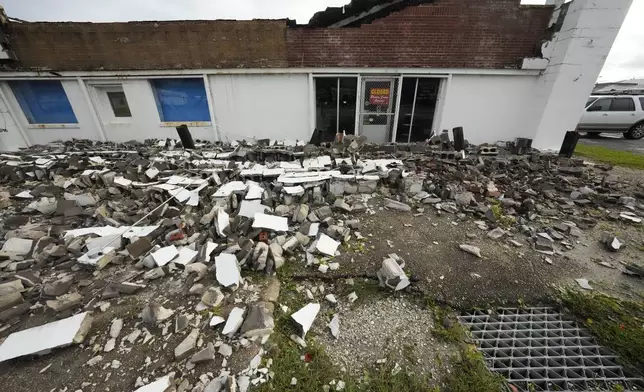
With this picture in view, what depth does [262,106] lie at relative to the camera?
780 centimetres

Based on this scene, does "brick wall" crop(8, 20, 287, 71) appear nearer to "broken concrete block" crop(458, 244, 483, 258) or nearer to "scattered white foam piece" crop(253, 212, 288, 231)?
"scattered white foam piece" crop(253, 212, 288, 231)

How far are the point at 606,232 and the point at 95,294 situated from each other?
7056 millimetres

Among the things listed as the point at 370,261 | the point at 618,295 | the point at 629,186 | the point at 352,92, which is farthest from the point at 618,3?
the point at 370,261

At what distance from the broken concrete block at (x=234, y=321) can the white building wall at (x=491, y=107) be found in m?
7.97

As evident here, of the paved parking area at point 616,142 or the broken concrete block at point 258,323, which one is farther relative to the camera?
the paved parking area at point 616,142

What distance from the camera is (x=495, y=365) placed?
2086 millimetres

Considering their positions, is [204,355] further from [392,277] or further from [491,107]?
[491,107]

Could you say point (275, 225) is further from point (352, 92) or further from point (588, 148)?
point (588, 148)

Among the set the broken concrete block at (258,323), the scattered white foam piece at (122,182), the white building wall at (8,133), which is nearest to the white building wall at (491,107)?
the broken concrete block at (258,323)

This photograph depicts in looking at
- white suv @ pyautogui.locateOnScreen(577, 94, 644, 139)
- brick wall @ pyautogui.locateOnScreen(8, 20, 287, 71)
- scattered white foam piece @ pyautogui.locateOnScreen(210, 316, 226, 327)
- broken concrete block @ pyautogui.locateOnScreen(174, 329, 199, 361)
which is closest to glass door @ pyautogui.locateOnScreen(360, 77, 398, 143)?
brick wall @ pyautogui.locateOnScreen(8, 20, 287, 71)

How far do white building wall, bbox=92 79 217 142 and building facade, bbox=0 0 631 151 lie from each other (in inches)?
1.5

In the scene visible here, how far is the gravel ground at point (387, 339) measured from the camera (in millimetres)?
2020

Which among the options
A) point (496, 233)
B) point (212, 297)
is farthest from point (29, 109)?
point (496, 233)

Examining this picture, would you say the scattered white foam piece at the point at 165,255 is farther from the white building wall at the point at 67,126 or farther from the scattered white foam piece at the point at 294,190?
the white building wall at the point at 67,126
